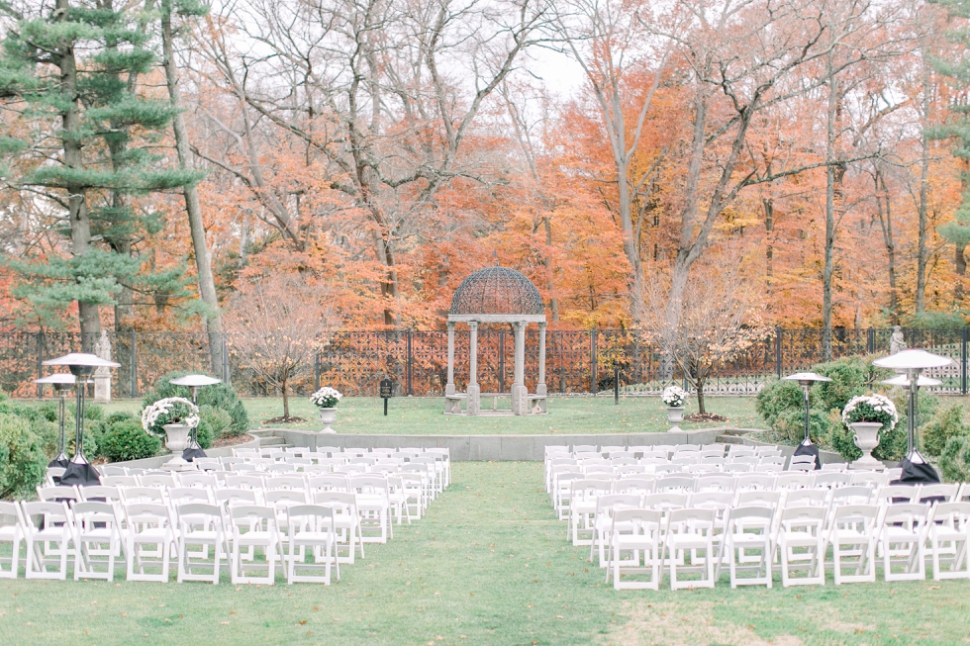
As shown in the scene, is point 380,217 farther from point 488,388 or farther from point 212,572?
point 212,572

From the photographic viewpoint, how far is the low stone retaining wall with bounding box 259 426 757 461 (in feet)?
68.7

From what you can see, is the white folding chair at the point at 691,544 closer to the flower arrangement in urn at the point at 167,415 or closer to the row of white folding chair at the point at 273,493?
the row of white folding chair at the point at 273,493

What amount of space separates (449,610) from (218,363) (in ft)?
70.3

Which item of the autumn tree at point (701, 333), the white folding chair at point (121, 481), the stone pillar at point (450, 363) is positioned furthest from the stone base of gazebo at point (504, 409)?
the white folding chair at point (121, 481)

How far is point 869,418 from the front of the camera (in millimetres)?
15625

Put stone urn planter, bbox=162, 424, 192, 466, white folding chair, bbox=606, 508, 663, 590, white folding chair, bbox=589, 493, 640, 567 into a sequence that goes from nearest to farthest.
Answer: white folding chair, bbox=606, 508, 663, 590
white folding chair, bbox=589, 493, 640, 567
stone urn planter, bbox=162, 424, 192, 466

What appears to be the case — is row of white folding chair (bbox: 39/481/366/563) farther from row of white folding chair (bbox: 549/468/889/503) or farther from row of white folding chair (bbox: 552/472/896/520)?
row of white folding chair (bbox: 549/468/889/503)

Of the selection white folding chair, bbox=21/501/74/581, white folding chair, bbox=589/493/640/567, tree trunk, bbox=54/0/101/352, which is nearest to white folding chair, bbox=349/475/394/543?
white folding chair, bbox=589/493/640/567

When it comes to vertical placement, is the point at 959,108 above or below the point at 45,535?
above

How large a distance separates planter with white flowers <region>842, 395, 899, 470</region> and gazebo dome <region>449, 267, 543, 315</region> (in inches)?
486

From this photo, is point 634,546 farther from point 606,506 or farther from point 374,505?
point 374,505

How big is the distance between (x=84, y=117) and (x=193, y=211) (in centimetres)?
396

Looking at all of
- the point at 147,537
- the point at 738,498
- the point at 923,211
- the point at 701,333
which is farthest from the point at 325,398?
the point at 923,211

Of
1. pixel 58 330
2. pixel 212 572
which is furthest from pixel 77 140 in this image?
pixel 212 572
